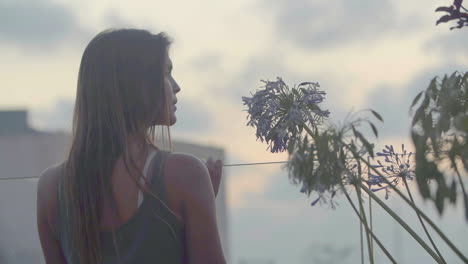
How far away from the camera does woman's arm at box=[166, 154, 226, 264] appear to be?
71.6 inches

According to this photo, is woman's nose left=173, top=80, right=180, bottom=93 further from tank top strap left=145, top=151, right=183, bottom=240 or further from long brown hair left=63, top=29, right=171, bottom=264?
tank top strap left=145, top=151, right=183, bottom=240

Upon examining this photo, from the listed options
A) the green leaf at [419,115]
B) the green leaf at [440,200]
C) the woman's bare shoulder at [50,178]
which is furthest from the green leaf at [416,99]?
the woman's bare shoulder at [50,178]

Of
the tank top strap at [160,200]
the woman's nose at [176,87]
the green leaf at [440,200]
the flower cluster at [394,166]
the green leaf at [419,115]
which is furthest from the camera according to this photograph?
the flower cluster at [394,166]

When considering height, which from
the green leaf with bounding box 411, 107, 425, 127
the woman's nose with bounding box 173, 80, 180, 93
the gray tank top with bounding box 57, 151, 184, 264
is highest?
the woman's nose with bounding box 173, 80, 180, 93

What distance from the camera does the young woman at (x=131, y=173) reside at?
5.98ft

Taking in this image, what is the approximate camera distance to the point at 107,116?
Result: 1.87 metres

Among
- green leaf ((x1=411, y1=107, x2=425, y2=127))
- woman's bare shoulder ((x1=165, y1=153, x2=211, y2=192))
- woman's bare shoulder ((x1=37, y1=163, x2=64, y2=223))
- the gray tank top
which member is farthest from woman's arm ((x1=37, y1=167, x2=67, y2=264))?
green leaf ((x1=411, y1=107, x2=425, y2=127))

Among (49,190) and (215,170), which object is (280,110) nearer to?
(215,170)

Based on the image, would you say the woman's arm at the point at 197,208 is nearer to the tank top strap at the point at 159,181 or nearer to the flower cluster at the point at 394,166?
the tank top strap at the point at 159,181

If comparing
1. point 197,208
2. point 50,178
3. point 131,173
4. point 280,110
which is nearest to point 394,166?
point 280,110

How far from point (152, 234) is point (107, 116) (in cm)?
26

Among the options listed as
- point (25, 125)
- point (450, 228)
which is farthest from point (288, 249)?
point (25, 125)

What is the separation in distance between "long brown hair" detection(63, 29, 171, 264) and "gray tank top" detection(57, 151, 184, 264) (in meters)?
0.04

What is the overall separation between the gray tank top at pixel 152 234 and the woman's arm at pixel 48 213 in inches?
7.0
